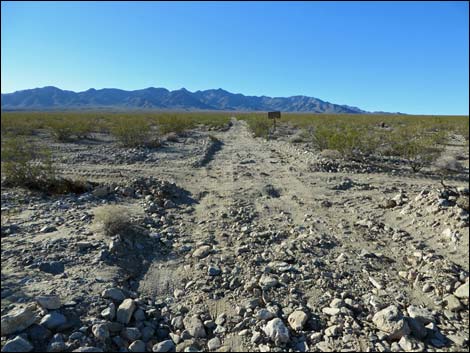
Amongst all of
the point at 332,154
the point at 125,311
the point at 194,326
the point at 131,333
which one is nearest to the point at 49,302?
the point at 125,311

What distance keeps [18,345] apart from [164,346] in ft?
4.32

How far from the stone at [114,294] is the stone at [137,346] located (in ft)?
2.44

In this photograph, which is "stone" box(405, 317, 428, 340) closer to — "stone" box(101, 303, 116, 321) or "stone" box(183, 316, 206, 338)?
"stone" box(183, 316, 206, 338)

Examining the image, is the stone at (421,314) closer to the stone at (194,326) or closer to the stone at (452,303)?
the stone at (452,303)

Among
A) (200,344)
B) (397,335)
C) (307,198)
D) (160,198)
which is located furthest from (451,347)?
(160,198)

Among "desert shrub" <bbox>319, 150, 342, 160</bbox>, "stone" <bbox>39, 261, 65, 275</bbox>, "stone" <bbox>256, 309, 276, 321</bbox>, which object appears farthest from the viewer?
"desert shrub" <bbox>319, 150, 342, 160</bbox>

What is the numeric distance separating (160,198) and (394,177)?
737cm

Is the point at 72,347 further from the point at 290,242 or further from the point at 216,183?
the point at 216,183

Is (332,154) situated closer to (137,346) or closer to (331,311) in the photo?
(331,311)

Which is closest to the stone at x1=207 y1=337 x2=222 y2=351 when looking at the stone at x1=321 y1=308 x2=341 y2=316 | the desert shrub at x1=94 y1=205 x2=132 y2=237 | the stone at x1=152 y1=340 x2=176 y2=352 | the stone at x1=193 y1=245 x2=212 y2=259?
the stone at x1=152 y1=340 x2=176 y2=352

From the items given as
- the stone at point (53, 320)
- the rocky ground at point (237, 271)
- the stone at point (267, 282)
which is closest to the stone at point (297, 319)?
the rocky ground at point (237, 271)

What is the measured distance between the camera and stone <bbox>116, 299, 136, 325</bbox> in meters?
3.95

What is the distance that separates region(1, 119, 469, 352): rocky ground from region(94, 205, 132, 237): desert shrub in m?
0.15

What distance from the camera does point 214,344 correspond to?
3781mm
